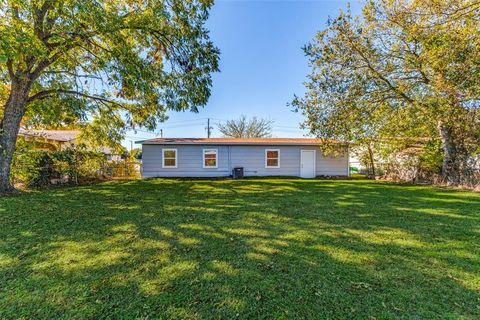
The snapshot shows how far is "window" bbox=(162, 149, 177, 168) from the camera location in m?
14.4

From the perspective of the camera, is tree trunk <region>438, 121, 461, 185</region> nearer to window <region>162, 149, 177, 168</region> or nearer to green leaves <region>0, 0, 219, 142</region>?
green leaves <region>0, 0, 219, 142</region>

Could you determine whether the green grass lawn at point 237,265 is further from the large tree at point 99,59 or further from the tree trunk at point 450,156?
Answer: the tree trunk at point 450,156

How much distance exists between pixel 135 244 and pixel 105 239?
589mm

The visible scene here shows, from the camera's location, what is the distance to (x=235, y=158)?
14820 mm

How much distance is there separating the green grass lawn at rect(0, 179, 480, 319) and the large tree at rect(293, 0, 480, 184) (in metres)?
5.62

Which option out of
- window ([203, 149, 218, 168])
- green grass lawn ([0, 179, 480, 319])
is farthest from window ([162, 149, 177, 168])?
green grass lawn ([0, 179, 480, 319])

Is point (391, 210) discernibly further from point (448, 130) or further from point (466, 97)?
point (448, 130)

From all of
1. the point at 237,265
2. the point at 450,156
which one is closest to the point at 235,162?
the point at 450,156

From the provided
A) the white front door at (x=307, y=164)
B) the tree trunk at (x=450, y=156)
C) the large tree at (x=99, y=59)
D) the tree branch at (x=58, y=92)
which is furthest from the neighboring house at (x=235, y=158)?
the tree trunk at (x=450, y=156)

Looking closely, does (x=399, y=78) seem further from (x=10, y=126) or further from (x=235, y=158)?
(x=10, y=126)

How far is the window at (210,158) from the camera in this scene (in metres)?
14.6

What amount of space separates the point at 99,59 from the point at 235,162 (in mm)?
9154

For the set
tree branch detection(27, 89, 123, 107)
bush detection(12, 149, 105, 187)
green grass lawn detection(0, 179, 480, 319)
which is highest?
tree branch detection(27, 89, 123, 107)

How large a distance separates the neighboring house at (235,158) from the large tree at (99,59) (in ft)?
12.8
